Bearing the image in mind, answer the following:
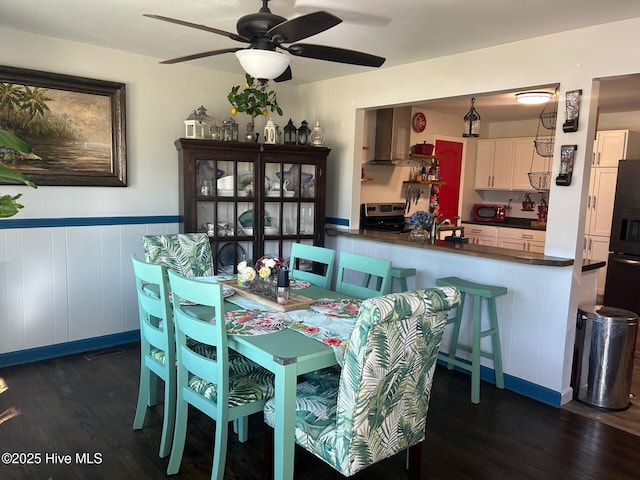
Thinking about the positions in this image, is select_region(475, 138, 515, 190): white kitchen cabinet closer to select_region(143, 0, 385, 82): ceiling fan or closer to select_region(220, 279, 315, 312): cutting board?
select_region(143, 0, 385, 82): ceiling fan

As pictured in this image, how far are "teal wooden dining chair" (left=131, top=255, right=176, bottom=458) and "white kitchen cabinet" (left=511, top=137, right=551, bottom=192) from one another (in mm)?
5183

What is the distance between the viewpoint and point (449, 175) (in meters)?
6.36

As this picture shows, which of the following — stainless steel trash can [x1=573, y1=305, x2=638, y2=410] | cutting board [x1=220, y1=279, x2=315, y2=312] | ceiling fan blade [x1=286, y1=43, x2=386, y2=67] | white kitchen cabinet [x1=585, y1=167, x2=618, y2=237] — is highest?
ceiling fan blade [x1=286, y1=43, x2=386, y2=67]

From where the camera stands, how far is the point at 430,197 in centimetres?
617

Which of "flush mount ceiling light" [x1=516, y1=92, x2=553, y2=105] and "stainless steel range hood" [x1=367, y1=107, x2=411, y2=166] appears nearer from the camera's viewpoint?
"flush mount ceiling light" [x1=516, y1=92, x2=553, y2=105]

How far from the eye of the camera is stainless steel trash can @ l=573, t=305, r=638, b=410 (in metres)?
2.96

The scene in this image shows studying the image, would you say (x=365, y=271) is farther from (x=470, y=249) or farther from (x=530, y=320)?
(x=530, y=320)

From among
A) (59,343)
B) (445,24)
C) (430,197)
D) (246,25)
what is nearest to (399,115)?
(430,197)

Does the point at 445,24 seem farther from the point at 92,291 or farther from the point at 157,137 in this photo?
the point at 92,291

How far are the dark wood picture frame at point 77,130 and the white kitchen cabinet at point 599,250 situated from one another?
499 centimetres

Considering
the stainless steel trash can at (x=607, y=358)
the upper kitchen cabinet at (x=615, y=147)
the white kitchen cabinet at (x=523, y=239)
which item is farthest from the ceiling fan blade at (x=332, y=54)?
the upper kitchen cabinet at (x=615, y=147)

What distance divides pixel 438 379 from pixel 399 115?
3.01 meters

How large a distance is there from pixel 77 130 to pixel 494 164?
5.14 m

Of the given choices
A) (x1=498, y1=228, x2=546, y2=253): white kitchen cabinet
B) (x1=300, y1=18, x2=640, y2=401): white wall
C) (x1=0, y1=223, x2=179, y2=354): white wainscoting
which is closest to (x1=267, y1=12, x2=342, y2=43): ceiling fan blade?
(x1=300, y1=18, x2=640, y2=401): white wall
